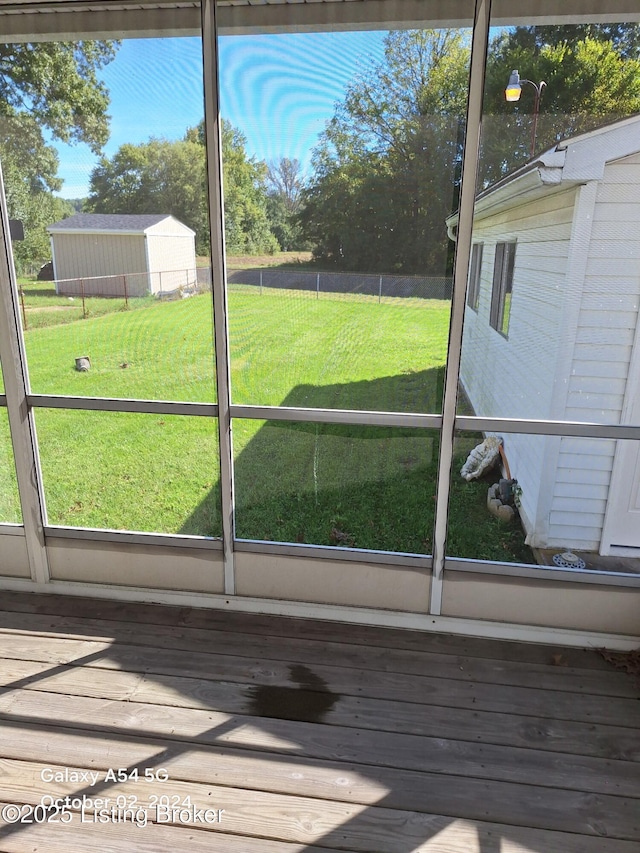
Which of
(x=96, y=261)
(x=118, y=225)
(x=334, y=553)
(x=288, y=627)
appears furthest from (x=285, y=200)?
(x=288, y=627)

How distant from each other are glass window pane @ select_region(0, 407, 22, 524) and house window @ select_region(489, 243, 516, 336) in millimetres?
2316

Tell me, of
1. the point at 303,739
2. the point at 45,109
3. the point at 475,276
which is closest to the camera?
the point at 303,739

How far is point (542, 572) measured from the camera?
2465mm

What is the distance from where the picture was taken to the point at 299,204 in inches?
Answer: 90.6

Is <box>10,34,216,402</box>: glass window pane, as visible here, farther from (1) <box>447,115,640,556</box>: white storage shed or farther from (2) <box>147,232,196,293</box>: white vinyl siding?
(1) <box>447,115,640,556</box>: white storage shed

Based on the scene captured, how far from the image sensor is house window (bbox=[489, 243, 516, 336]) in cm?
226

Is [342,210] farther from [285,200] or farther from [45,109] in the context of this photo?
[45,109]

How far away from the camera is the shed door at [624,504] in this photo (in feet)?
7.89

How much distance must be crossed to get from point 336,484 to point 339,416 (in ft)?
1.08

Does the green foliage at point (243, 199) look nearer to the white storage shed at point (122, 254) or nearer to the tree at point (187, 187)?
the tree at point (187, 187)

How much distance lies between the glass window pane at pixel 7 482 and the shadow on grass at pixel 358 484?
0.95 m

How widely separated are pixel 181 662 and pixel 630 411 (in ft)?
7.01

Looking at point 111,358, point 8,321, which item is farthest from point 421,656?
point 8,321

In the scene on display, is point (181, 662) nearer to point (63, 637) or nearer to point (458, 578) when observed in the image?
point (63, 637)
